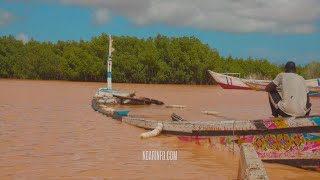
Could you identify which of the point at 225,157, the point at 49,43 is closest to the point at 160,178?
the point at 225,157

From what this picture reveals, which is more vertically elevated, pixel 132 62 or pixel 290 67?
pixel 132 62

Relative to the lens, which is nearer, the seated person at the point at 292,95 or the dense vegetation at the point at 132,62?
the seated person at the point at 292,95

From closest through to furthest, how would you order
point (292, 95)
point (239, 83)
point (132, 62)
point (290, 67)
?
point (292, 95) → point (290, 67) → point (239, 83) → point (132, 62)

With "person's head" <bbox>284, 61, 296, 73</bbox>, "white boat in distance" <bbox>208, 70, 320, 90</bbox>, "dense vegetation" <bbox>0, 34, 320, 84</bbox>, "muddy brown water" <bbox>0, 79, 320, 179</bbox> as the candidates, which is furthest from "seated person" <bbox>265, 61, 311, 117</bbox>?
"dense vegetation" <bbox>0, 34, 320, 84</bbox>

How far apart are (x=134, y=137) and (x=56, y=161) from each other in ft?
8.60

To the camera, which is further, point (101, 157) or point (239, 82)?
point (239, 82)

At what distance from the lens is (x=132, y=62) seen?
57.2 metres

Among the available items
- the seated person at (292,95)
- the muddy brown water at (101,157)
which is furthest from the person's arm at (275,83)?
the muddy brown water at (101,157)

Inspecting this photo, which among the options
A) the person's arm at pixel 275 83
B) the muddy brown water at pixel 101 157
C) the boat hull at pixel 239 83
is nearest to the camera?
the muddy brown water at pixel 101 157

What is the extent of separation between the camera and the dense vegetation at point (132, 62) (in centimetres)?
5712

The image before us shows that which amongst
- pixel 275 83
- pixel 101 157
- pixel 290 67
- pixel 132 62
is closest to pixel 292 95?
pixel 275 83

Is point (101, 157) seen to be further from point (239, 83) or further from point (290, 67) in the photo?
point (239, 83)

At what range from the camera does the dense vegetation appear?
5712 centimetres

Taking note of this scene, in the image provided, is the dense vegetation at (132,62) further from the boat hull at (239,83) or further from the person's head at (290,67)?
the person's head at (290,67)
